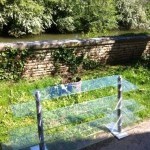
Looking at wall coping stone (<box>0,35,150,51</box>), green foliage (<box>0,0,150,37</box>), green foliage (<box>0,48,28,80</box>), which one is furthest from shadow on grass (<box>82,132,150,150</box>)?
green foliage (<box>0,0,150,37</box>)

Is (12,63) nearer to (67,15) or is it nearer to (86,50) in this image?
(86,50)

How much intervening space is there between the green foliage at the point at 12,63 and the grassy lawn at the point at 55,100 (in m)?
0.16

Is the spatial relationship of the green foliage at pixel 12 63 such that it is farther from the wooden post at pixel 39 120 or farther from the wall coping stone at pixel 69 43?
the wooden post at pixel 39 120

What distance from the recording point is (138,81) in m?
8.34

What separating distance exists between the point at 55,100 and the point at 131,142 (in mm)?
1930

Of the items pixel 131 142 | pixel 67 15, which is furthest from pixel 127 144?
pixel 67 15

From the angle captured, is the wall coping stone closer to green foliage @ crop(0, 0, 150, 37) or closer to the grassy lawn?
the grassy lawn

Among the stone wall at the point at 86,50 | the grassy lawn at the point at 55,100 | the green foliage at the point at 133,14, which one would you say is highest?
the stone wall at the point at 86,50

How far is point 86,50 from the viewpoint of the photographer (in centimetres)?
877

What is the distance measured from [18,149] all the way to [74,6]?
19817 millimetres

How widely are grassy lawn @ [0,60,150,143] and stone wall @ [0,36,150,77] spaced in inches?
10.7

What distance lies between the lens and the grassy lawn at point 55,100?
6.37 meters

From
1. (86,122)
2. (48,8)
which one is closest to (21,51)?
(86,122)

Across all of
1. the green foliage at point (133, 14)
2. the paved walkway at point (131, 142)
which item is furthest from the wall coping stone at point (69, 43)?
the green foliage at point (133, 14)
